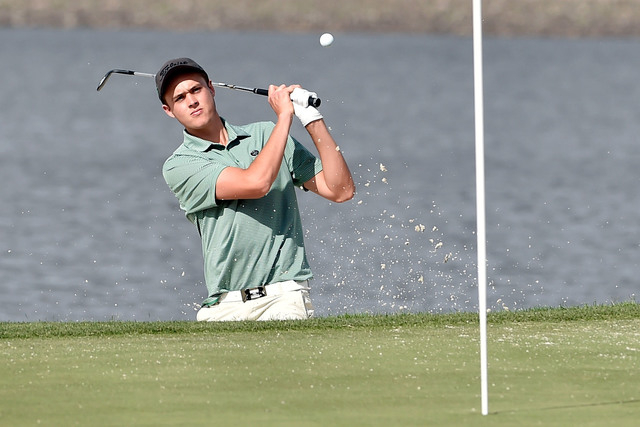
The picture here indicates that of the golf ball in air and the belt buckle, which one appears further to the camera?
the golf ball in air

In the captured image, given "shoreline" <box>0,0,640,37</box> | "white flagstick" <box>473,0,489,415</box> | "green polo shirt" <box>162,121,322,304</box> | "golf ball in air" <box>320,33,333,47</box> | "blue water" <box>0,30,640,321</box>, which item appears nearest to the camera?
"white flagstick" <box>473,0,489,415</box>

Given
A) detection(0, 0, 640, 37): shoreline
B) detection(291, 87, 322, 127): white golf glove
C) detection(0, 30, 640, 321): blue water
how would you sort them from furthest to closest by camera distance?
detection(0, 0, 640, 37): shoreline → detection(0, 30, 640, 321): blue water → detection(291, 87, 322, 127): white golf glove

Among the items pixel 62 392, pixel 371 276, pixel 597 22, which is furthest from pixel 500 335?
pixel 597 22

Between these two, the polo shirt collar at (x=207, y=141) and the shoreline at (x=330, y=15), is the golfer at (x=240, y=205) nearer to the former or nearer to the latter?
the polo shirt collar at (x=207, y=141)

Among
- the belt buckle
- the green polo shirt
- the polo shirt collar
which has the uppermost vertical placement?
the polo shirt collar

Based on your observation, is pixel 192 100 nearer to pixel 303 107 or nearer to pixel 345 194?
pixel 303 107

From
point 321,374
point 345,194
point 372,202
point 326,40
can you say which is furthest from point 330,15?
point 321,374

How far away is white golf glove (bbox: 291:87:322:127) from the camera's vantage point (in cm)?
672

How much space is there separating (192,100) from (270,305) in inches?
43.4

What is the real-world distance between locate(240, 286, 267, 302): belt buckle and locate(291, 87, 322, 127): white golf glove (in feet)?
2.84

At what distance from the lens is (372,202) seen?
21.5 m

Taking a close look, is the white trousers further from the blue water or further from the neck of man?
the blue water

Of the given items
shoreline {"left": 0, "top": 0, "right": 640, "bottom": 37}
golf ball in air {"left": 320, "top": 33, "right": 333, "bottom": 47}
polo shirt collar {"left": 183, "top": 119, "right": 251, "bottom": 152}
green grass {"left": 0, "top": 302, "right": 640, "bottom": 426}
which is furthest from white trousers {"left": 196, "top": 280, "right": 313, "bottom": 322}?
shoreline {"left": 0, "top": 0, "right": 640, "bottom": 37}

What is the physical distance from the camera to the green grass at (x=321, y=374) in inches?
172
